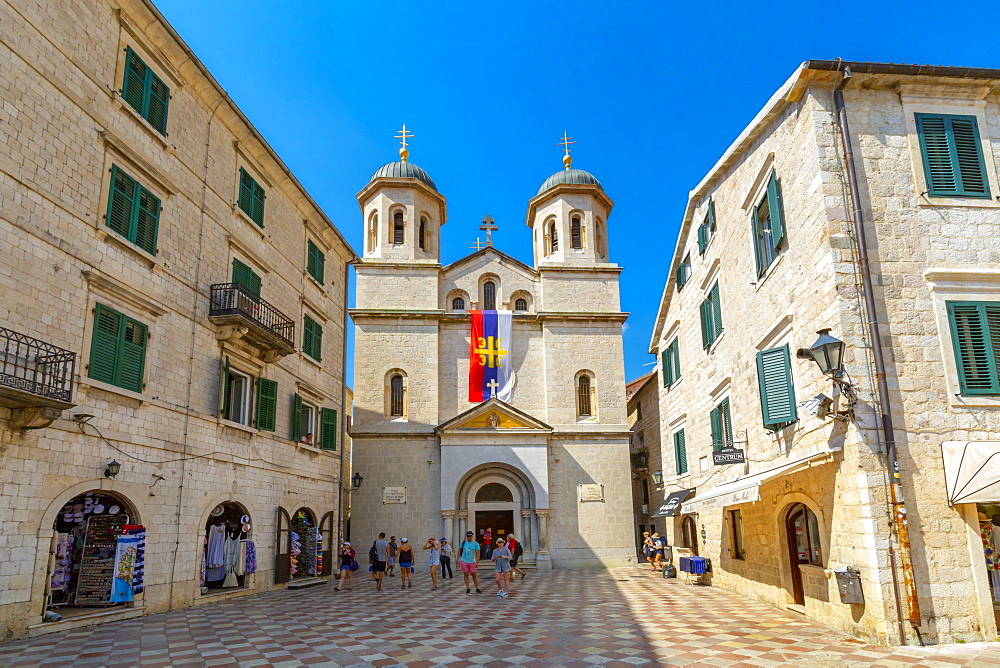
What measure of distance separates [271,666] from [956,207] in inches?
500

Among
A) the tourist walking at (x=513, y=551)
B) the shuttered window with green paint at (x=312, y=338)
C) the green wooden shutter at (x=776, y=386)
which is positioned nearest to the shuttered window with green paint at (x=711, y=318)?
the green wooden shutter at (x=776, y=386)

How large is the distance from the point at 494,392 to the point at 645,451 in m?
7.87

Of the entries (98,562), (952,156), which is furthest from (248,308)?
(952,156)

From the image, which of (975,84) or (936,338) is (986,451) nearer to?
(936,338)

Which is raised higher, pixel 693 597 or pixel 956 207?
pixel 956 207

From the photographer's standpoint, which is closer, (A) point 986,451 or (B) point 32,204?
(A) point 986,451

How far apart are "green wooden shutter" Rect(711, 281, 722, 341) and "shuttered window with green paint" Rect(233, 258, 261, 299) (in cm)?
1177

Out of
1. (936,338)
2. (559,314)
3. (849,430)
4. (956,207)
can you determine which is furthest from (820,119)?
(559,314)

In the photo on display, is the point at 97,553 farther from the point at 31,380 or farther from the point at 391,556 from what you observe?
the point at 391,556

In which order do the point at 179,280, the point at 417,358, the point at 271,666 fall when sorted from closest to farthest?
the point at 271,666 < the point at 179,280 < the point at 417,358

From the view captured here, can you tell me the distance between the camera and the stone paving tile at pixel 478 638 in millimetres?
9242

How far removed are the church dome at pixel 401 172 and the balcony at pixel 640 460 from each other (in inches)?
633

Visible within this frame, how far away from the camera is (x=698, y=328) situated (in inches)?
790

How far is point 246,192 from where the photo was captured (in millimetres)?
19172
